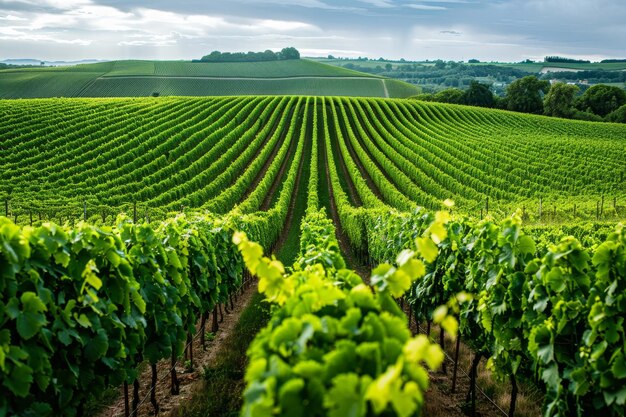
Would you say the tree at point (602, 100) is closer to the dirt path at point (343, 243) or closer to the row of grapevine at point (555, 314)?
the dirt path at point (343, 243)

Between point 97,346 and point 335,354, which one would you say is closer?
point 335,354

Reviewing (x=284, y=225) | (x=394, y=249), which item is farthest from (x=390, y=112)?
(x=394, y=249)

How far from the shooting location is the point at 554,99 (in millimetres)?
93062

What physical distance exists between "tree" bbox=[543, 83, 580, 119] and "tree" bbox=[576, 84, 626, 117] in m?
4.90

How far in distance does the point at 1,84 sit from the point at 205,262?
11456cm

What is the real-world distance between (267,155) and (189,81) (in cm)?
8418

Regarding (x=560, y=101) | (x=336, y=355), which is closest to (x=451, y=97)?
(x=560, y=101)

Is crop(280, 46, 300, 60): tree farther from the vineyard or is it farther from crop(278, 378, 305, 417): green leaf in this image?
crop(278, 378, 305, 417): green leaf

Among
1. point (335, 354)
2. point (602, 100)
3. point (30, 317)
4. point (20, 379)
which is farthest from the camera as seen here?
point (602, 100)

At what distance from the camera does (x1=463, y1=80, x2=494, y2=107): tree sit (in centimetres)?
10312

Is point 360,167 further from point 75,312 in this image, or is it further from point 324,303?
point 324,303

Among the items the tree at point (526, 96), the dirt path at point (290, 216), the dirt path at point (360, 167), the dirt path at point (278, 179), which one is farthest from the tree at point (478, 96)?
the dirt path at point (290, 216)

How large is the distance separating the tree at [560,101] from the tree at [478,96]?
12.1 meters

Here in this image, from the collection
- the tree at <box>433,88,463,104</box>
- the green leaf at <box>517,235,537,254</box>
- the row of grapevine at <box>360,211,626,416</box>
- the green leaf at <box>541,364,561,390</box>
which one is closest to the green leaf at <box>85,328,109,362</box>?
the row of grapevine at <box>360,211,626,416</box>
